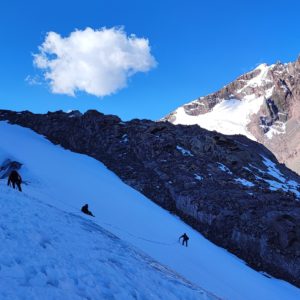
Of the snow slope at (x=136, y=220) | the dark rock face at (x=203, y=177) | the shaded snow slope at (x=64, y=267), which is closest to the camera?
the shaded snow slope at (x=64, y=267)

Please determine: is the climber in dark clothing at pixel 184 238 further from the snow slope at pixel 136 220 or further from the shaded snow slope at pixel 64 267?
the shaded snow slope at pixel 64 267

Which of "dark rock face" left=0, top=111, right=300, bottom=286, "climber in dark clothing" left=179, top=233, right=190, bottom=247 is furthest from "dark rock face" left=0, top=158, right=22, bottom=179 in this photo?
"climber in dark clothing" left=179, top=233, right=190, bottom=247

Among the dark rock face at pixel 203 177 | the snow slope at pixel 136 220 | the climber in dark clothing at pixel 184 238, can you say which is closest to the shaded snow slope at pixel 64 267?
Result: the snow slope at pixel 136 220

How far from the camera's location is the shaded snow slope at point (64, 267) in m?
9.52

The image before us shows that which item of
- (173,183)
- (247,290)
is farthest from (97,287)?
(173,183)

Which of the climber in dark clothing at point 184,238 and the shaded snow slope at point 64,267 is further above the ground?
the climber in dark clothing at point 184,238

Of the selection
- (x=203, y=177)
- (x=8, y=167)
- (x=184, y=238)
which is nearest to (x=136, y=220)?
(x=184, y=238)

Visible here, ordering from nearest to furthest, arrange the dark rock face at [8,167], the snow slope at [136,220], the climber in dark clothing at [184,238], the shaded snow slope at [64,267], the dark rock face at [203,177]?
the shaded snow slope at [64,267] → the snow slope at [136,220] → the climber in dark clothing at [184,238] → the dark rock face at [203,177] → the dark rock face at [8,167]

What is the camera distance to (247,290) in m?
28.5

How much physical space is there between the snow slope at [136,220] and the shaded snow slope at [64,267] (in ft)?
5.71

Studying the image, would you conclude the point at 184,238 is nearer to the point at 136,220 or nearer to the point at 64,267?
the point at 136,220

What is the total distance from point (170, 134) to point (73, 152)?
47.2 feet

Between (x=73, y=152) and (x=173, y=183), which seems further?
(x=73, y=152)

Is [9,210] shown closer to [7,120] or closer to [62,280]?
[62,280]
